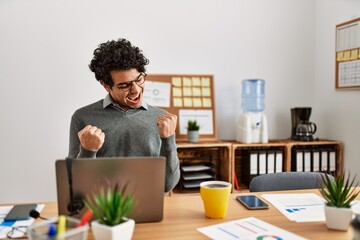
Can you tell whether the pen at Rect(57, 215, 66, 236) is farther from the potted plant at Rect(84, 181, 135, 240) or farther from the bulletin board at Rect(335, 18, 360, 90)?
the bulletin board at Rect(335, 18, 360, 90)

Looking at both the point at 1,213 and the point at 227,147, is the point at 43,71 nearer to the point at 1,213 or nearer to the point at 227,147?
the point at 227,147

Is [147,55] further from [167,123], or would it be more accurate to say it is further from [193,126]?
[167,123]

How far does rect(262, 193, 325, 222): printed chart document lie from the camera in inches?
47.9

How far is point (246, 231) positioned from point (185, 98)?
2.08 metres

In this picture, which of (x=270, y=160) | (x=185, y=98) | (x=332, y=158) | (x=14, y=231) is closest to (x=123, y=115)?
(x=14, y=231)

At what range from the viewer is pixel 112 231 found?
90 centimetres

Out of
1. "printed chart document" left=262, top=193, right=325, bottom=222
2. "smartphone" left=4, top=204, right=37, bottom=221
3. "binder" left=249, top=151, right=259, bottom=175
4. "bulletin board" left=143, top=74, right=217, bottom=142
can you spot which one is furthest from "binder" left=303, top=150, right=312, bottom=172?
"smartphone" left=4, top=204, right=37, bottom=221

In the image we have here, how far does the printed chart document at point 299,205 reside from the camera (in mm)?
1217

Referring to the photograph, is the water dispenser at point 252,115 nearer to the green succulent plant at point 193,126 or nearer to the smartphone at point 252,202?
the green succulent plant at point 193,126

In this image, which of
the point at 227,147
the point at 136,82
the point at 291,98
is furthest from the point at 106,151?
the point at 291,98

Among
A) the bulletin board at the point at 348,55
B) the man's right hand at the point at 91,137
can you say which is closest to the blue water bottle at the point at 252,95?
the bulletin board at the point at 348,55

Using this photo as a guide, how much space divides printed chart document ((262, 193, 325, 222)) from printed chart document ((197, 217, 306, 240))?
5.4 inches

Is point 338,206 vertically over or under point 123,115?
under

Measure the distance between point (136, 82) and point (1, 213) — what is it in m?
0.75
